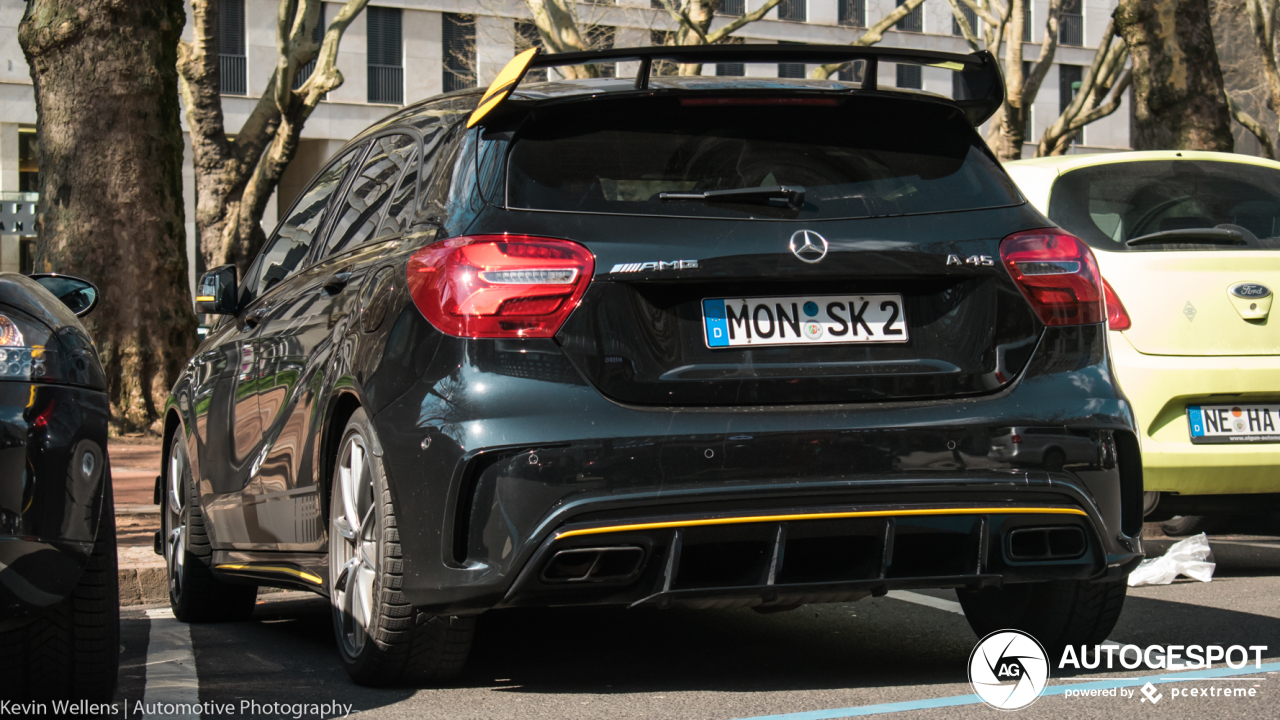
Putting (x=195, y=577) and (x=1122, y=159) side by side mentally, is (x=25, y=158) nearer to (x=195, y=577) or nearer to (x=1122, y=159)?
(x=195, y=577)

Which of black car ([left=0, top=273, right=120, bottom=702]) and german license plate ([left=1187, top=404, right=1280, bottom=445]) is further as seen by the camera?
german license plate ([left=1187, top=404, right=1280, bottom=445])

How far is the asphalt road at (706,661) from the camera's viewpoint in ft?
13.3

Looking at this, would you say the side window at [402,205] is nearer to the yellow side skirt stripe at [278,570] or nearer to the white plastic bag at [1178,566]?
the yellow side skirt stripe at [278,570]

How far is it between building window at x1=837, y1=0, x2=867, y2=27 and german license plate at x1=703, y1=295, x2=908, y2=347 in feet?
161

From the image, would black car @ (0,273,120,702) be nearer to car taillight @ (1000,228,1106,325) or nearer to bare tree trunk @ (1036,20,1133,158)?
car taillight @ (1000,228,1106,325)

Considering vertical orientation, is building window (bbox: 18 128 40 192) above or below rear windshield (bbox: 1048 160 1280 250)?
below

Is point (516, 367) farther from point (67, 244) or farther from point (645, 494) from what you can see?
point (67, 244)

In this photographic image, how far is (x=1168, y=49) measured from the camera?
13047mm

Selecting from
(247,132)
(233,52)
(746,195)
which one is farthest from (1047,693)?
(233,52)

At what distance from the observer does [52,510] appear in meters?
3.47

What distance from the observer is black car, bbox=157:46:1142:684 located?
3742 mm

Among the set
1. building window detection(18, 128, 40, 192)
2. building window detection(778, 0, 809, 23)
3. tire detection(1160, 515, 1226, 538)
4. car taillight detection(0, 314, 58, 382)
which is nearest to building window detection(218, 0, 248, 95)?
building window detection(18, 128, 40, 192)

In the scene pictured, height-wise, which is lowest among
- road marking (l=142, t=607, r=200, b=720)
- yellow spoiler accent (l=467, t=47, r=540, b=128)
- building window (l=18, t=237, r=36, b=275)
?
building window (l=18, t=237, r=36, b=275)

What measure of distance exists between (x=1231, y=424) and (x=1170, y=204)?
1107 mm
